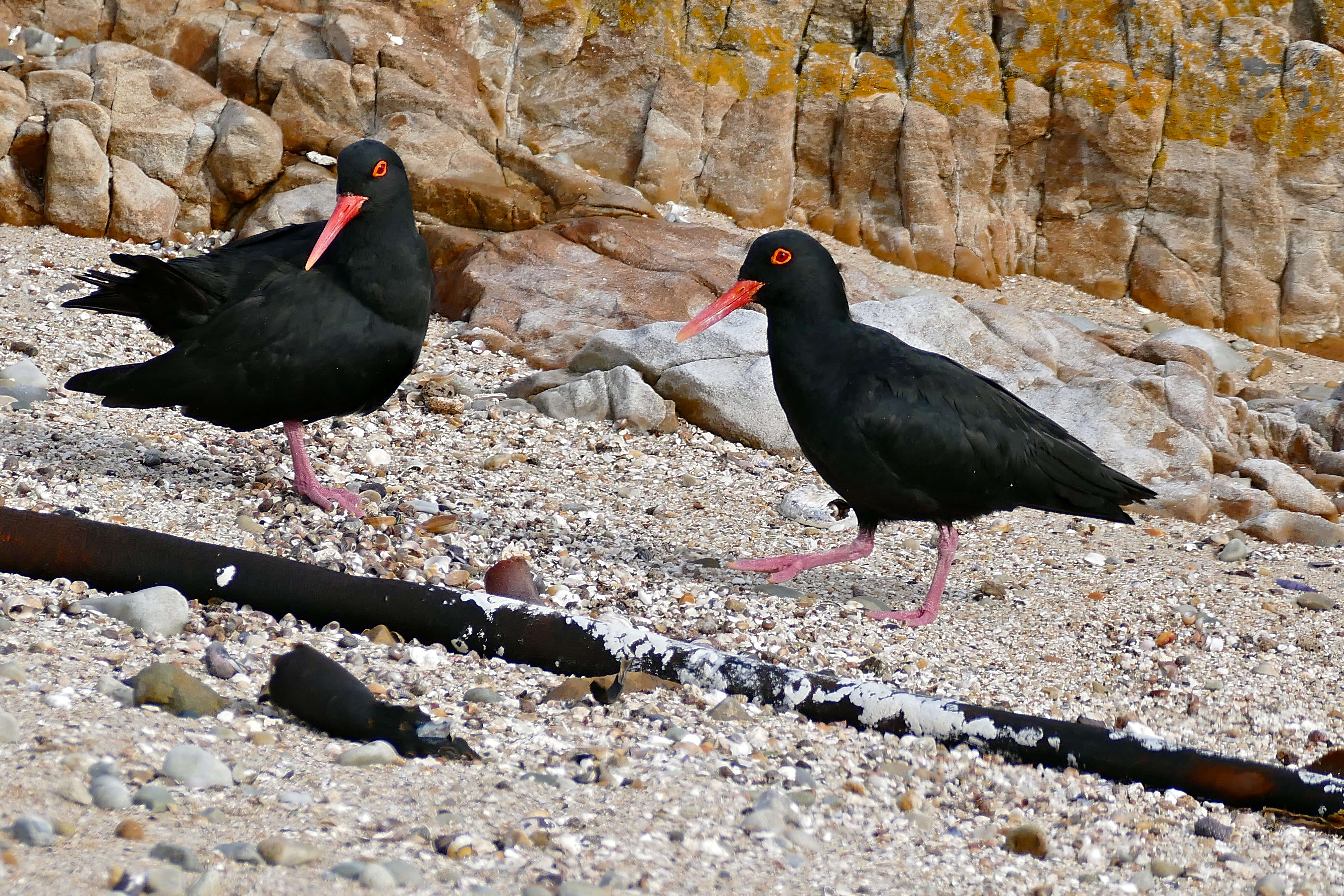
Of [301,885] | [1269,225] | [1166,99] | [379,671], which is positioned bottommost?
[379,671]

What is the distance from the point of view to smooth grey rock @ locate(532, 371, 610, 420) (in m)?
7.11

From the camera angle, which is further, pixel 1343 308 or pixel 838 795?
pixel 1343 308

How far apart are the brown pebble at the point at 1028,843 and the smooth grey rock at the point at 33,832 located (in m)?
2.10

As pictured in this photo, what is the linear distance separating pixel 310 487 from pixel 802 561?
2.14 meters

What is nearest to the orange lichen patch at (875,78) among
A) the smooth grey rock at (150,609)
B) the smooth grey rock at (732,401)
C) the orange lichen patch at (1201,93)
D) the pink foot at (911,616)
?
the orange lichen patch at (1201,93)

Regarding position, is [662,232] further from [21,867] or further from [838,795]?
[21,867]

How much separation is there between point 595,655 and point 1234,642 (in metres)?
2.72

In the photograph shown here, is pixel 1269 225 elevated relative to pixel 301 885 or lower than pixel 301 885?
elevated

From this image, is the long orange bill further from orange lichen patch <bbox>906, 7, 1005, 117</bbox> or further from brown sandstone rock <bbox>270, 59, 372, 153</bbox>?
orange lichen patch <bbox>906, 7, 1005, 117</bbox>

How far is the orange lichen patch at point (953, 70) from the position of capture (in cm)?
1163

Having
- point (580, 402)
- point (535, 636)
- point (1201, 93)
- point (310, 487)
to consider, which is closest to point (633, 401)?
point (580, 402)

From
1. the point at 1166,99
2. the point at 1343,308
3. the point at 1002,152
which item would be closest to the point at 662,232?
the point at 1002,152

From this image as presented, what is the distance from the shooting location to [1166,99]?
11.5m

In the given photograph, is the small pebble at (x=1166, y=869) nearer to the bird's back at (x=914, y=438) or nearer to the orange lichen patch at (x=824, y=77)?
the bird's back at (x=914, y=438)
